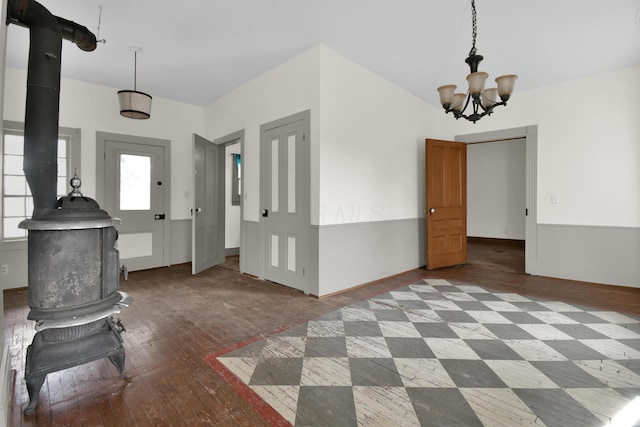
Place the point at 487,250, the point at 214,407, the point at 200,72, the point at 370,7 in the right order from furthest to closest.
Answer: the point at 487,250 < the point at 200,72 < the point at 370,7 < the point at 214,407

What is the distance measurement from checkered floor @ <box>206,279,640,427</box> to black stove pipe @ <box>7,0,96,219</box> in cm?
159

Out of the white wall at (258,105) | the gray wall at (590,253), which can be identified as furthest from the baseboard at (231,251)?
the gray wall at (590,253)

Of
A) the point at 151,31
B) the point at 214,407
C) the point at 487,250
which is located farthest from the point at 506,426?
the point at 487,250

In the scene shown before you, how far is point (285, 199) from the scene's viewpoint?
4.04m

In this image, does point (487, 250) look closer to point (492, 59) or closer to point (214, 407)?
point (492, 59)

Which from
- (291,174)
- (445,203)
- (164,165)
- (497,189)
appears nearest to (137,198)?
(164,165)

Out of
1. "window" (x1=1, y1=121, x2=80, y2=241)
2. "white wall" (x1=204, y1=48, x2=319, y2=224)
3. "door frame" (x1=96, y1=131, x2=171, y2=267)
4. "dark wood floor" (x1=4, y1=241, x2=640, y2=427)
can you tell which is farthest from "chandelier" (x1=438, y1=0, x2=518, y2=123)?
"window" (x1=1, y1=121, x2=80, y2=241)

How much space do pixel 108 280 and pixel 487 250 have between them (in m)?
7.37

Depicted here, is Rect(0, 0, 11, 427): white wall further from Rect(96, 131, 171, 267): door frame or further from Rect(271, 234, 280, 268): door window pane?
Rect(96, 131, 171, 267): door frame

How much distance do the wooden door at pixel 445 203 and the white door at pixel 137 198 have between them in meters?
4.64

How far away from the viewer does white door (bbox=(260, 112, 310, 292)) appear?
3.77 metres

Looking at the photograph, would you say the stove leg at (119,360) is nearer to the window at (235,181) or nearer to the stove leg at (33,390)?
the stove leg at (33,390)

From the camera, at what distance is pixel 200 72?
4301mm

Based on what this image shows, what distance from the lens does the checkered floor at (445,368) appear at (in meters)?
1.64
